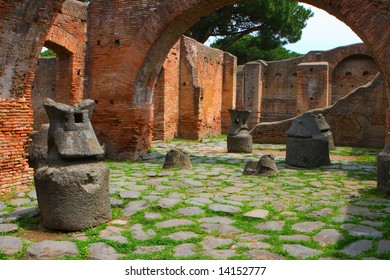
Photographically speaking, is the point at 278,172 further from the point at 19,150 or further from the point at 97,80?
the point at 97,80

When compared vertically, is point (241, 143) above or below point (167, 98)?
below

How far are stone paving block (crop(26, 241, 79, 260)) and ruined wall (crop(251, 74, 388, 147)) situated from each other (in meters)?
12.0

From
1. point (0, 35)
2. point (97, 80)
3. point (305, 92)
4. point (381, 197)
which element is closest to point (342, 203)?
point (381, 197)

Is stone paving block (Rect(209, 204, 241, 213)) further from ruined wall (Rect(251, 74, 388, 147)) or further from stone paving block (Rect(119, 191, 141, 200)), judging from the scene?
ruined wall (Rect(251, 74, 388, 147))

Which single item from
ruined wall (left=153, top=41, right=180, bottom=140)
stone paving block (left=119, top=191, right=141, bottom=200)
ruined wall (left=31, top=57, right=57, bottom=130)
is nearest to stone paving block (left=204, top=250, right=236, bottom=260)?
stone paving block (left=119, top=191, right=141, bottom=200)

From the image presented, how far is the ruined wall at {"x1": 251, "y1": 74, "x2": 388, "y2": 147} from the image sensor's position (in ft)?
44.5

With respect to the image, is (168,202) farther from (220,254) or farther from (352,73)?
(352,73)

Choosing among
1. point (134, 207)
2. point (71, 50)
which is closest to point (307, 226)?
point (134, 207)

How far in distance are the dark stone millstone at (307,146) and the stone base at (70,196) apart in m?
5.51

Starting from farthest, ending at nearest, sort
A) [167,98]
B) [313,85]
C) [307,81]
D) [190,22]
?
[307,81] → [313,85] → [167,98] → [190,22]

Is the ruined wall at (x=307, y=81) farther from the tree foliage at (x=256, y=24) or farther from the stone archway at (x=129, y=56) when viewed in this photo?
the stone archway at (x=129, y=56)

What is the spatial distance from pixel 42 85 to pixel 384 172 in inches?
494

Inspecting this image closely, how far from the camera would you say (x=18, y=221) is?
4652 millimetres

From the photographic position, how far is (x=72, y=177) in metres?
4.30
